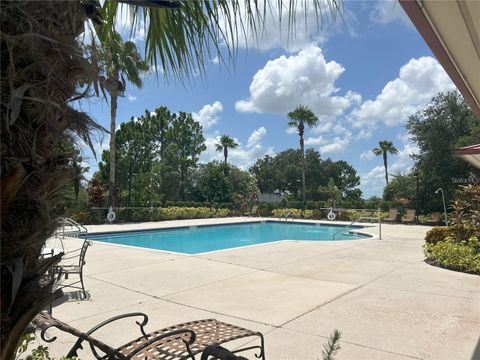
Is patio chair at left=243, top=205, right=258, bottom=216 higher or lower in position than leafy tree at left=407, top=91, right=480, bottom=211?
lower

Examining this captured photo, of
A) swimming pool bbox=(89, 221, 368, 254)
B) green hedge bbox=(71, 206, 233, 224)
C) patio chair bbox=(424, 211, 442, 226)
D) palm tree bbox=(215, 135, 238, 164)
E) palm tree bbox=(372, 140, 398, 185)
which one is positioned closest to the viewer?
swimming pool bbox=(89, 221, 368, 254)

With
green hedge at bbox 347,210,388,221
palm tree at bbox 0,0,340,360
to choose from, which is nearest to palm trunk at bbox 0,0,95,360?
palm tree at bbox 0,0,340,360

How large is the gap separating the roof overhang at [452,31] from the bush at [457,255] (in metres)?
4.42

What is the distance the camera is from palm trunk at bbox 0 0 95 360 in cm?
125

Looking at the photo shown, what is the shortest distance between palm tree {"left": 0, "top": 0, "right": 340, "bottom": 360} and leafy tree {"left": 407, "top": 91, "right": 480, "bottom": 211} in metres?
21.3

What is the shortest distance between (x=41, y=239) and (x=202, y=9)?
4.16ft

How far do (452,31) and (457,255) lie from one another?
19.3 feet

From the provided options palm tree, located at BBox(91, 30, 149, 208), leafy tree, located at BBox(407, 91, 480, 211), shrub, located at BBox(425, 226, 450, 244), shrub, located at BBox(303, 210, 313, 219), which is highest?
leafy tree, located at BBox(407, 91, 480, 211)

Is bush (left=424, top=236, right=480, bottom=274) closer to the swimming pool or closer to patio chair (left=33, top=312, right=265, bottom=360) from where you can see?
patio chair (left=33, top=312, right=265, bottom=360)

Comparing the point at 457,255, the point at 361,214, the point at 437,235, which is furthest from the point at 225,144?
the point at 457,255

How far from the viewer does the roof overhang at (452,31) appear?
2375mm

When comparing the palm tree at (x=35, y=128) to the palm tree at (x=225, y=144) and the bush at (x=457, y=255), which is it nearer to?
the bush at (x=457, y=255)

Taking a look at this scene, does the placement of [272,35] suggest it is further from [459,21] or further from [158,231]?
[158,231]

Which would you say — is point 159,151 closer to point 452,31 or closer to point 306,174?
point 306,174
